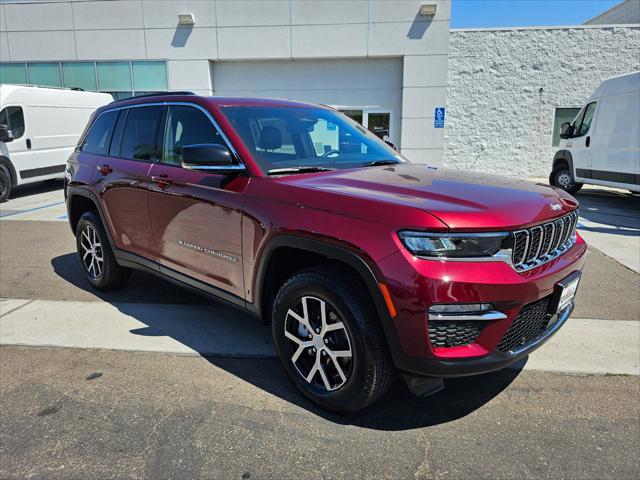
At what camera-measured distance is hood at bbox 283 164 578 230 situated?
238 centimetres

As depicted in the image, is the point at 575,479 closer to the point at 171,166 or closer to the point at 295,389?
the point at 295,389

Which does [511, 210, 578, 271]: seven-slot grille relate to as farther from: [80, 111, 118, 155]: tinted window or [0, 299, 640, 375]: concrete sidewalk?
[80, 111, 118, 155]: tinted window

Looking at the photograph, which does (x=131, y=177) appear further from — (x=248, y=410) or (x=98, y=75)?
(x=98, y=75)

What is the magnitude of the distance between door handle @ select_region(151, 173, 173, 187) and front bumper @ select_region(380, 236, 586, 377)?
2.11 meters

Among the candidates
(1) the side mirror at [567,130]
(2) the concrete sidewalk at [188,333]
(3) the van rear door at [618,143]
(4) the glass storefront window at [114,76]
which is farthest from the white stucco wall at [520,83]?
(2) the concrete sidewalk at [188,333]

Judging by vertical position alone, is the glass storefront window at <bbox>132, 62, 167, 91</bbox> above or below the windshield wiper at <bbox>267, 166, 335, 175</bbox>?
above

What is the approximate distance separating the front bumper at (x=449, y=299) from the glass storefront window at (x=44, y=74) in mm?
19170

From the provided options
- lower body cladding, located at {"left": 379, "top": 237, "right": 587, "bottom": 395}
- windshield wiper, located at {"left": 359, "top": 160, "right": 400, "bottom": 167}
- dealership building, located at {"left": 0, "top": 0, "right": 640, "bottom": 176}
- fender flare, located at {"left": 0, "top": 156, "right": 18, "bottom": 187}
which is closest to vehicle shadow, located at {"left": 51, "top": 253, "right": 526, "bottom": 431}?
lower body cladding, located at {"left": 379, "top": 237, "right": 587, "bottom": 395}

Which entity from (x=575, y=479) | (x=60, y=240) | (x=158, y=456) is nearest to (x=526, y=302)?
(x=575, y=479)

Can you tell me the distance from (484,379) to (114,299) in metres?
3.61

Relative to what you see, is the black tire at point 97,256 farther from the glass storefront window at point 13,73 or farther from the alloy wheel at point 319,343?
the glass storefront window at point 13,73

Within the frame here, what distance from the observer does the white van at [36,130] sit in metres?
11.2

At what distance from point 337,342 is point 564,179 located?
12.3 m

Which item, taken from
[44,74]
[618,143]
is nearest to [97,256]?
[618,143]
